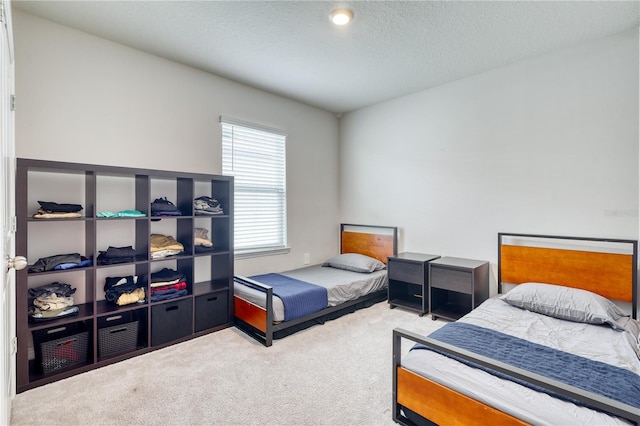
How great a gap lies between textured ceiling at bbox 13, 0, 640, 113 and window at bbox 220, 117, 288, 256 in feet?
2.22

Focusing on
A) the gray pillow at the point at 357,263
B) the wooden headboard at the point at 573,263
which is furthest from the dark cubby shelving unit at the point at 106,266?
the wooden headboard at the point at 573,263

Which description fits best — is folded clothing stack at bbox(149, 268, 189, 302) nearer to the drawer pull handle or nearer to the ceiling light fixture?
the drawer pull handle

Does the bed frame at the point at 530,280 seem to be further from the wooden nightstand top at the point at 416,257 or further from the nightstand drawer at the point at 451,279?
the wooden nightstand top at the point at 416,257

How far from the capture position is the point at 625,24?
8.27 ft

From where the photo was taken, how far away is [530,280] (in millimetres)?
3027

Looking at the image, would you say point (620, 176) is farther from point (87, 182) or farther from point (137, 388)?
point (87, 182)

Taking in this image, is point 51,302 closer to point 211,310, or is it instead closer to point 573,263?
point 211,310

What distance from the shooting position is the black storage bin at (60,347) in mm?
2211

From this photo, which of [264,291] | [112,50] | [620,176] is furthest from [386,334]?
[112,50]

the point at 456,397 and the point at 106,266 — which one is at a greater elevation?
the point at 106,266

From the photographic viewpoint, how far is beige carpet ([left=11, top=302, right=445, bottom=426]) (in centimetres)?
185

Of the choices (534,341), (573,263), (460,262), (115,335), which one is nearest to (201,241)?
(115,335)

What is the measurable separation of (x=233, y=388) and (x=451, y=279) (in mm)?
2258

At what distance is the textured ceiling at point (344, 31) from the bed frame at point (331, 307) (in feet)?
6.66
